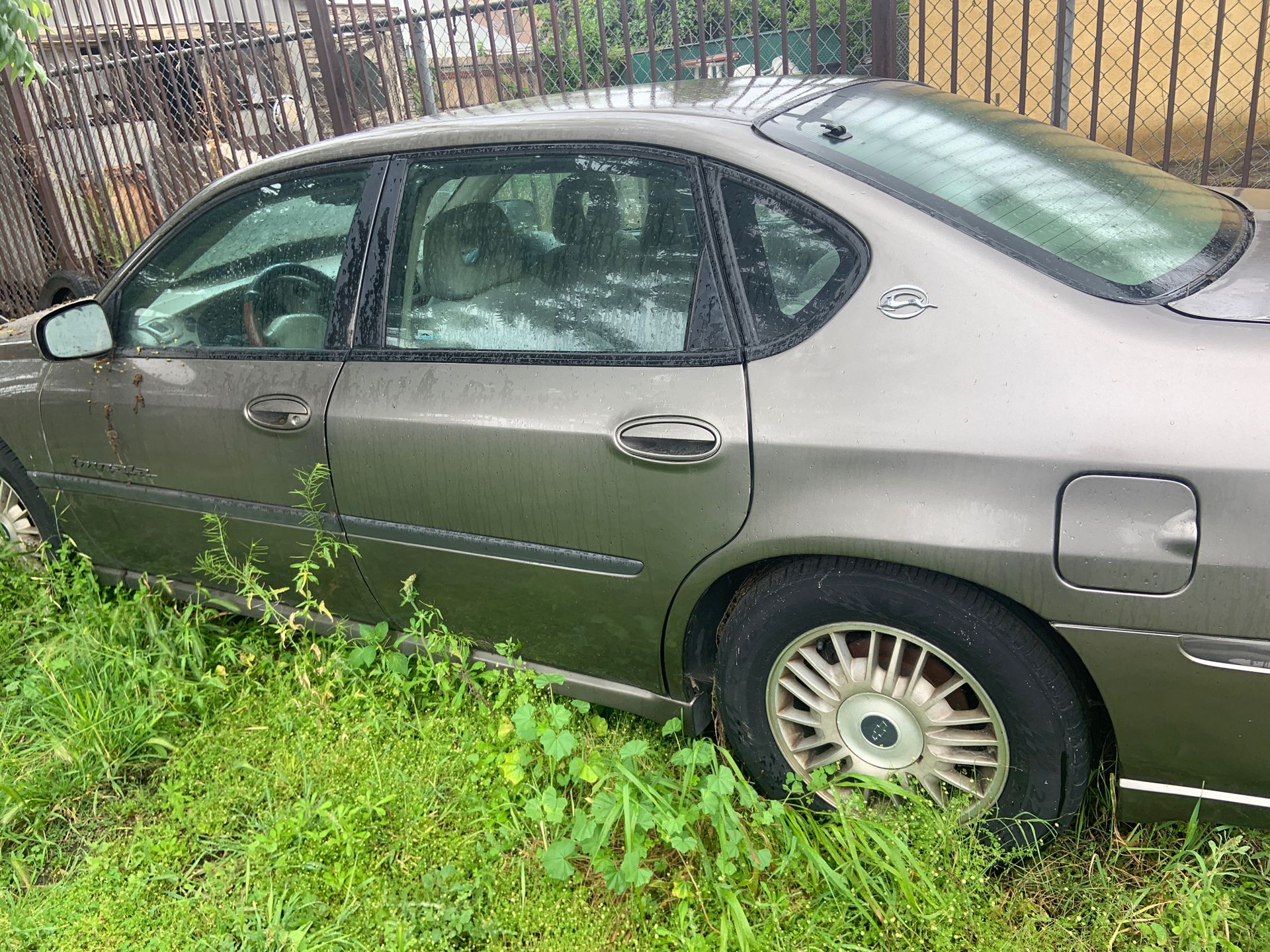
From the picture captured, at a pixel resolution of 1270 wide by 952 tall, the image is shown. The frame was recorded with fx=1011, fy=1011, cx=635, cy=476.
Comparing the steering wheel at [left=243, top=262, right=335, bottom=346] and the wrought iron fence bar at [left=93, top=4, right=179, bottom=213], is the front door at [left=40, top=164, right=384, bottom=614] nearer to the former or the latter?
the steering wheel at [left=243, top=262, right=335, bottom=346]

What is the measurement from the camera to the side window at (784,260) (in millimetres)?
2080

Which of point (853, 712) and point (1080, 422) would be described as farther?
point (853, 712)

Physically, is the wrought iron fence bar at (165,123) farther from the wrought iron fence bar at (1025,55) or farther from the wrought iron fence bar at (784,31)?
the wrought iron fence bar at (1025,55)

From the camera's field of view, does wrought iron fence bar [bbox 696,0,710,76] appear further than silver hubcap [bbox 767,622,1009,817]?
Yes

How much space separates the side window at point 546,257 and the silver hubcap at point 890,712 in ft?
2.50

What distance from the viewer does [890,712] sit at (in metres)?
2.18

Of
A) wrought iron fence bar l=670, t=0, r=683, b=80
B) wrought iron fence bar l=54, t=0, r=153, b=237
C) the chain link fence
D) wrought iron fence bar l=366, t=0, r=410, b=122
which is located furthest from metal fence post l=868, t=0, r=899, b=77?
wrought iron fence bar l=54, t=0, r=153, b=237

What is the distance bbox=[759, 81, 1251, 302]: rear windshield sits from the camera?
2021 mm

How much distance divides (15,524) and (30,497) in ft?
0.86

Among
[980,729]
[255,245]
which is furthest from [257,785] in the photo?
[980,729]

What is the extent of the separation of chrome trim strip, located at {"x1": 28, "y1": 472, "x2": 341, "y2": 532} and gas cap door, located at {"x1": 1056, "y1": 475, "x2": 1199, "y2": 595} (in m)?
1.87

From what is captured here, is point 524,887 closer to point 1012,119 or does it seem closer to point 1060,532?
point 1060,532

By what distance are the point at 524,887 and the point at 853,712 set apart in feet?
2.71

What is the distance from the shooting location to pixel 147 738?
2938mm
